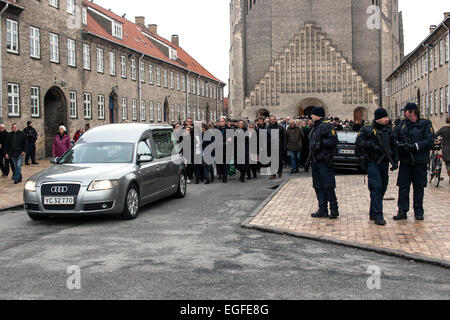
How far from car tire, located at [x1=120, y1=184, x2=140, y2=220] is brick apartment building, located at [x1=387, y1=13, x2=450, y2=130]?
2577 cm

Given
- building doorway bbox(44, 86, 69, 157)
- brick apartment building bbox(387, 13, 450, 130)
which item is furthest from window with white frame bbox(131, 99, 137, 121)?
brick apartment building bbox(387, 13, 450, 130)

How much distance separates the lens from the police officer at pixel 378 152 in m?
9.05

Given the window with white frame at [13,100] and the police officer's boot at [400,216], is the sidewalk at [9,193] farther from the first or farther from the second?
the police officer's boot at [400,216]

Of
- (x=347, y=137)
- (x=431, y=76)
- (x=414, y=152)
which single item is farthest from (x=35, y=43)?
(x=431, y=76)

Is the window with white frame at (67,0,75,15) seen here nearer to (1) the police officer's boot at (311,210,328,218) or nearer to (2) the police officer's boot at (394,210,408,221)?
(1) the police officer's boot at (311,210,328,218)

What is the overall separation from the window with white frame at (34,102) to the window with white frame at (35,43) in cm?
174

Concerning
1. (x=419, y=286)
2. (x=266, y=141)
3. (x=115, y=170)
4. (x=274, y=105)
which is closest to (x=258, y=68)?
(x=274, y=105)

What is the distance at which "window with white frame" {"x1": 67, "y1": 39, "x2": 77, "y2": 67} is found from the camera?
1298 inches

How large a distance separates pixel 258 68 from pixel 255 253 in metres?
61.3

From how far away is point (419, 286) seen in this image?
222 inches

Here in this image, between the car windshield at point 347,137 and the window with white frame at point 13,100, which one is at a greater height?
the window with white frame at point 13,100

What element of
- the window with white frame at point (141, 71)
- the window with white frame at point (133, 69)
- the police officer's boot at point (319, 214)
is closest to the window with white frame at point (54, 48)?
the window with white frame at point (133, 69)

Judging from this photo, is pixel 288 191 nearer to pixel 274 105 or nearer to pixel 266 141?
pixel 266 141

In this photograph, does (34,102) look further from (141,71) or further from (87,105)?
(141,71)
